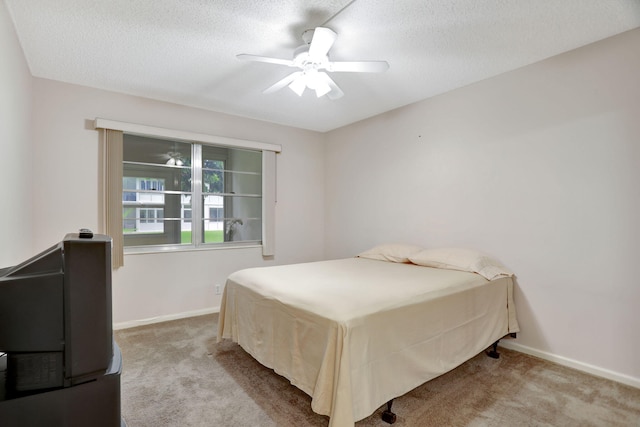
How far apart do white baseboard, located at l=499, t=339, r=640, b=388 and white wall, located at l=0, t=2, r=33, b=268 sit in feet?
12.5

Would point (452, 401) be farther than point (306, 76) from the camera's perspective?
No

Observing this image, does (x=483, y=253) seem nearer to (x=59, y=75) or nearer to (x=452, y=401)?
(x=452, y=401)

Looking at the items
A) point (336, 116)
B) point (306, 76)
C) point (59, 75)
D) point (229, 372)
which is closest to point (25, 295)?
point (229, 372)

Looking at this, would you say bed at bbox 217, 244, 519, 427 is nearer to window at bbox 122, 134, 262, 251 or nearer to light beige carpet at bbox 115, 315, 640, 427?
light beige carpet at bbox 115, 315, 640, 427

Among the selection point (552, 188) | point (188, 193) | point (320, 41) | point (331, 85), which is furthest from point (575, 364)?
point (188, 193)

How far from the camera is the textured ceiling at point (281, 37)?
76.5 inches

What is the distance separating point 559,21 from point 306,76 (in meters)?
1.72

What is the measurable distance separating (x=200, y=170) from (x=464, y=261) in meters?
3.05

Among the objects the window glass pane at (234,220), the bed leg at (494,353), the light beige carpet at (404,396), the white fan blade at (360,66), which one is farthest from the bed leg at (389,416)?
the window glass pane at (234,220)

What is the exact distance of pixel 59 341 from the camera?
919 millimetres

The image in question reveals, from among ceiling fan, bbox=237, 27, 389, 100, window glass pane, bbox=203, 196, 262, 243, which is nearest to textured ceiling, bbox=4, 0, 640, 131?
ceiling fan, bbox=237, 27, 389, 100

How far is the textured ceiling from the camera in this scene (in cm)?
194

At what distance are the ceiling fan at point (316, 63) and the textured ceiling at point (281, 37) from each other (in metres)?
0.15

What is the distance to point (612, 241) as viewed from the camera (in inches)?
89.4
